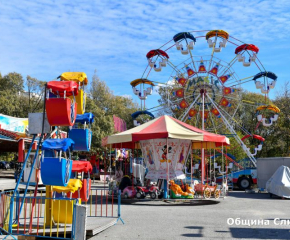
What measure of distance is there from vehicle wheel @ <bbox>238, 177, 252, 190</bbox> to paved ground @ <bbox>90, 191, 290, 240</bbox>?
443 inches

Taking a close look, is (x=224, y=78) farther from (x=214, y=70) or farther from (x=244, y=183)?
(x=244, y=183)

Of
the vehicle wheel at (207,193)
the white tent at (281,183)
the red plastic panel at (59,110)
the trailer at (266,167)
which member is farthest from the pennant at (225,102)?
the red plastic panel at (59,110)

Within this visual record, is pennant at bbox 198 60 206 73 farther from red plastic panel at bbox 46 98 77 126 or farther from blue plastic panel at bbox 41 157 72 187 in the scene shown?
blue plastic panel at bbox 41 157 72 187

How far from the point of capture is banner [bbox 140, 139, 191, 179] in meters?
A: 18.4

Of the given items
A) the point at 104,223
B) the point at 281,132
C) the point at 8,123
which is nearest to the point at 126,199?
the point at 104,223

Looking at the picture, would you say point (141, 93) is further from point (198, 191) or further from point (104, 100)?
point (104, 100)

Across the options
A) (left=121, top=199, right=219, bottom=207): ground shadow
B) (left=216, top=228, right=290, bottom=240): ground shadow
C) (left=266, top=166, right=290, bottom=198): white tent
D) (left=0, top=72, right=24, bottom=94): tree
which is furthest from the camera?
(left=0, top=72, right=24, bottom=94): tree

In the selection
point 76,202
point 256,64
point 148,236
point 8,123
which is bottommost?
point 148,236

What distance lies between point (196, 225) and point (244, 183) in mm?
16645

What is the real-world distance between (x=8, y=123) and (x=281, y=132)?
26945mm

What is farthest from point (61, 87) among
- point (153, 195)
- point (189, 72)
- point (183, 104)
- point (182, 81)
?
point (183, 104)

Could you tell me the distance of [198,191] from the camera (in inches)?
719

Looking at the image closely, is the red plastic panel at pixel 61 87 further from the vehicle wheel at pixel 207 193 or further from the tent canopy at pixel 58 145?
the vehicle wheel at pixel 207 193

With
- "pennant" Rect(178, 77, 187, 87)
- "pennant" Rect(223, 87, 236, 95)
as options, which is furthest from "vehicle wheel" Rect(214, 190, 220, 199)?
"pennant" Rect(178, 77, 187, 87)
